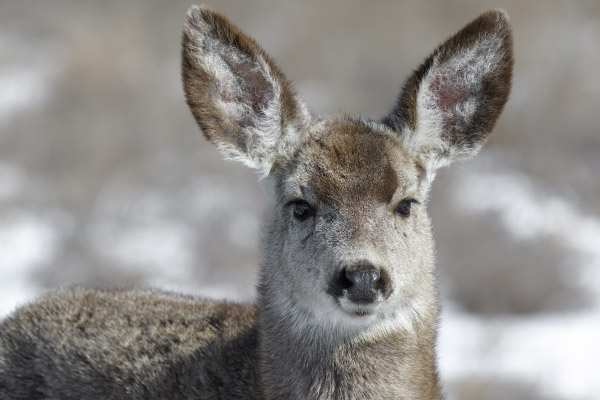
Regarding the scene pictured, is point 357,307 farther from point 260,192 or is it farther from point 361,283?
point 260,192

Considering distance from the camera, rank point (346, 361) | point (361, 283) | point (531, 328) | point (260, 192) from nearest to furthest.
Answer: point (361, 283), point (346, 361), point (531, 328), point (260, 192)

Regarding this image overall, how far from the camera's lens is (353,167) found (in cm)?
538

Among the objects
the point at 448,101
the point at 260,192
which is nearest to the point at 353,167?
the point at 448,101

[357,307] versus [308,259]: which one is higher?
[308,259]

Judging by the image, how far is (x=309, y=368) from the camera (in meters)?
5.40

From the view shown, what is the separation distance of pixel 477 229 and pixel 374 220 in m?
9.18

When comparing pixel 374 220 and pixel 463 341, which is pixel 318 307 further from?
pixel 463 341

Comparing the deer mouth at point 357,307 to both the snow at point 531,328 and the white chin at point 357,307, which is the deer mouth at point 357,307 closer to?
the white chin at point 357,307

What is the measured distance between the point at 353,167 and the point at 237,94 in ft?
3.09

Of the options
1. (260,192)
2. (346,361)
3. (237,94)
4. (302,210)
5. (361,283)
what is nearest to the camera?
(361,283)

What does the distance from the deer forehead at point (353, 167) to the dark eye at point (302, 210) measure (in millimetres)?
50

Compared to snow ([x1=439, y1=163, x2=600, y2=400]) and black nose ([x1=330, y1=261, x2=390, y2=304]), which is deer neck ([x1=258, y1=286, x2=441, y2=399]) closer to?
black nose ([x1=330, y1=261, x2=390, y2=304])

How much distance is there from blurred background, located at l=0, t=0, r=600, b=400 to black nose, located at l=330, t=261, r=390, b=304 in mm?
4952

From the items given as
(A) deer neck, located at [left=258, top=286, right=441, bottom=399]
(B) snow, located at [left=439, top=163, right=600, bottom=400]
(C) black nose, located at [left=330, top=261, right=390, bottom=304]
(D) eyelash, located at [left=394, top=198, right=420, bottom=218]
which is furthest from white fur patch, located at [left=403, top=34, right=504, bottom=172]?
(B) snow, located at [left=439, top=163, right=600, bottom=400]
